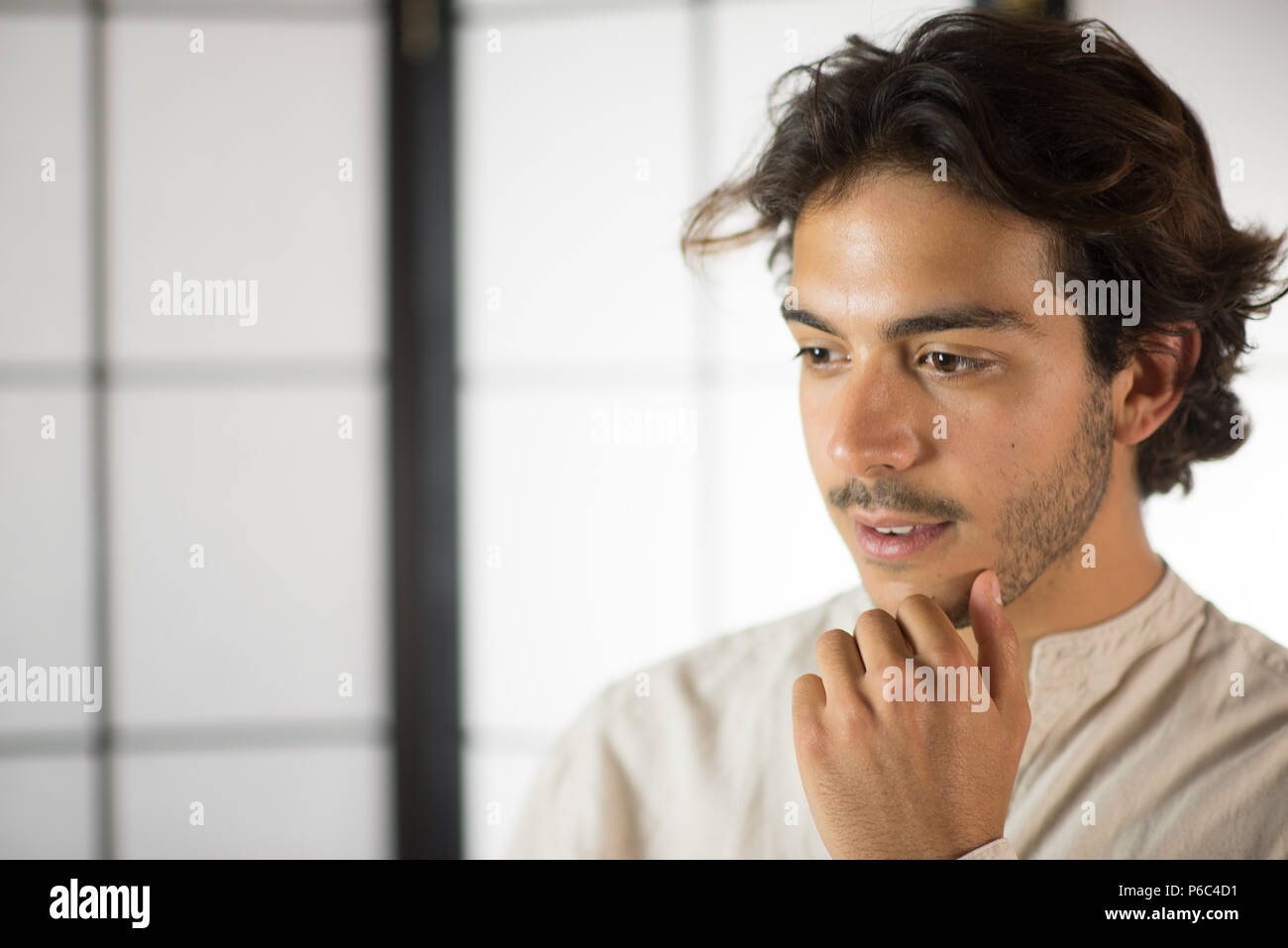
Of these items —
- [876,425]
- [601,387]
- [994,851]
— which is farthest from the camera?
[601,387]

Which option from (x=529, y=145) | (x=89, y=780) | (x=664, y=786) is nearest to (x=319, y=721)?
(x=89, y=780)

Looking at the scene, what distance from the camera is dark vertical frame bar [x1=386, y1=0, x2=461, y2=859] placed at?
177 cm

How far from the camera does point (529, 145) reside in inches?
69.7

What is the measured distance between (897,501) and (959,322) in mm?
194

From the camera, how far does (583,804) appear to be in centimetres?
113

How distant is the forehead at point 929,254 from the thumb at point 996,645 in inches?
11.6

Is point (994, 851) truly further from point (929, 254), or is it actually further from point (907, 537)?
point (929, 254)

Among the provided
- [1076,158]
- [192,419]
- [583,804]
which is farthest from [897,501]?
[192,419]

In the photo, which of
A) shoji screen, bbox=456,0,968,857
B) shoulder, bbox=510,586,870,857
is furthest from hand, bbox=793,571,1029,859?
shoji screen, bbox=456,0,968,857

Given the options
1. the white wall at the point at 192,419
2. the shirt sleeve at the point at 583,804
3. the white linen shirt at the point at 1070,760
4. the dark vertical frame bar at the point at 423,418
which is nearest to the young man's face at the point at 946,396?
the white linen shirt at the point at 1070,760

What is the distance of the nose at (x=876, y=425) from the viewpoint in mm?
919
